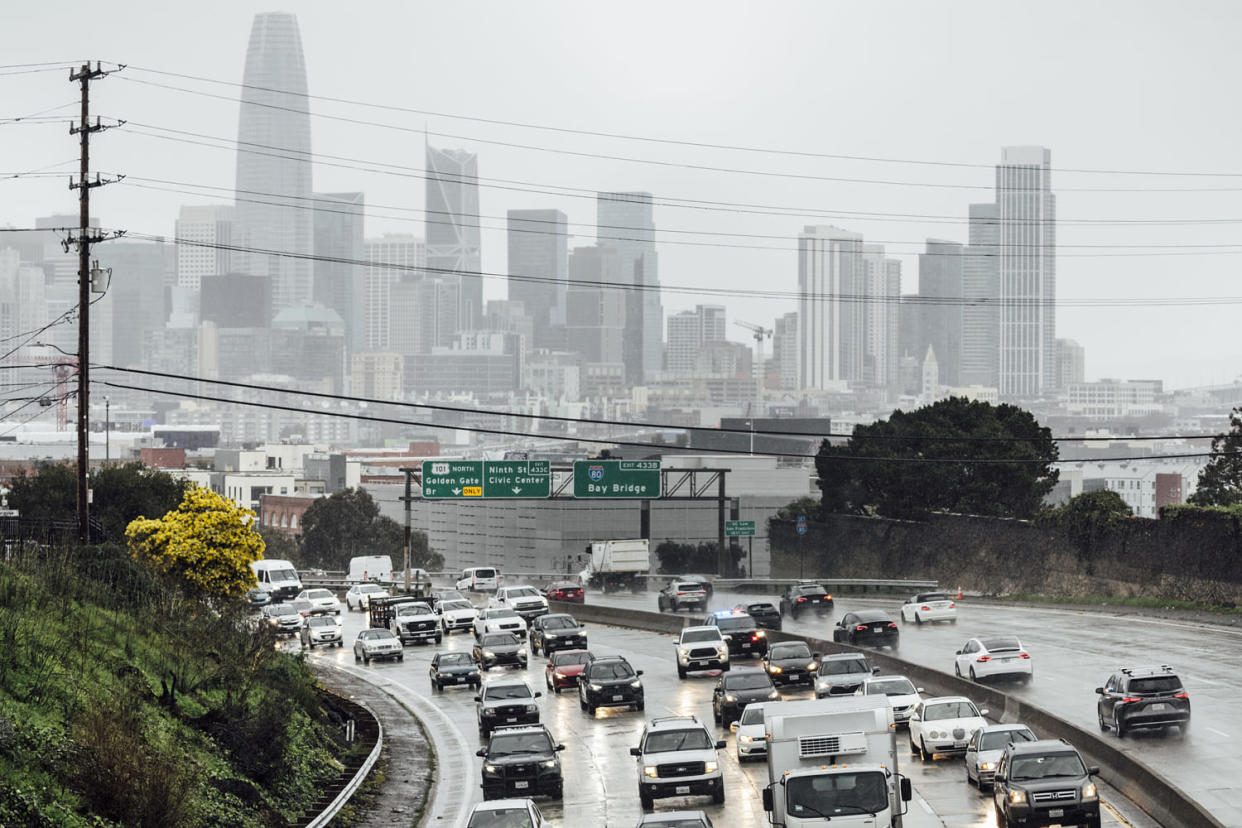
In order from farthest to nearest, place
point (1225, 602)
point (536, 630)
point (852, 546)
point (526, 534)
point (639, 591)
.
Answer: point (526, 534) < point (852, 546) < point (639, 591) < point (1225, 602) < point (536, 630)

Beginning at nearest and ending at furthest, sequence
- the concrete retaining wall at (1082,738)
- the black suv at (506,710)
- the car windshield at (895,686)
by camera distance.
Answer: the concrete retaining wall at (1082,738)
the car windshield at (895,686)
the black suv at (506,710)

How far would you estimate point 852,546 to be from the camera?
108750 mm

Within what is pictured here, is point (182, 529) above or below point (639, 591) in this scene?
above

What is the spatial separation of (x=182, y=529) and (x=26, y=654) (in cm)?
2578

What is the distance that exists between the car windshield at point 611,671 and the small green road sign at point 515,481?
165 feet

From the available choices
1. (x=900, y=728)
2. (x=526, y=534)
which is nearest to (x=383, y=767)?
(x=900, y=728)

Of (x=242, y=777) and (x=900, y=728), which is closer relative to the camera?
(x=242, y=777)

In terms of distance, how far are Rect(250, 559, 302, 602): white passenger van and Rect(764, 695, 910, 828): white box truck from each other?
205 feet

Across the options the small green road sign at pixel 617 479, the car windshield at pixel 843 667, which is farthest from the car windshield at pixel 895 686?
the small green road sign at pixel 617 479

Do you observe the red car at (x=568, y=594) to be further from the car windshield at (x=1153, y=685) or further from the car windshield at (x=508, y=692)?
the car windshield at (x=1153, y=685)

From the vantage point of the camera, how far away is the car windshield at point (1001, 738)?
3019 centimetres

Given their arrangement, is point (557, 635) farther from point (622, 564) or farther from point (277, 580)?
point (622, 564)

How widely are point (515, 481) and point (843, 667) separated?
182ft

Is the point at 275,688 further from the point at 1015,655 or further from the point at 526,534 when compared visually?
the point at 526,534
